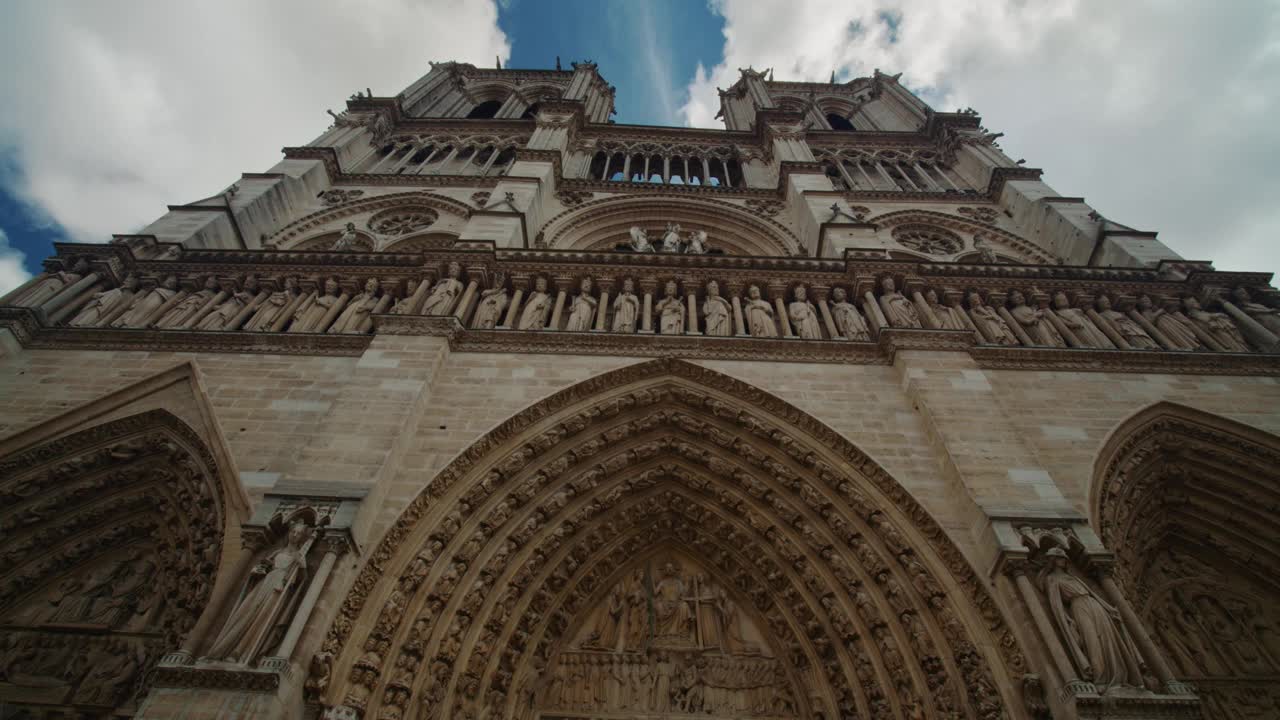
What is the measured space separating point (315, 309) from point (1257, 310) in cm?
1227

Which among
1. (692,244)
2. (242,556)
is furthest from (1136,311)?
(242,556)

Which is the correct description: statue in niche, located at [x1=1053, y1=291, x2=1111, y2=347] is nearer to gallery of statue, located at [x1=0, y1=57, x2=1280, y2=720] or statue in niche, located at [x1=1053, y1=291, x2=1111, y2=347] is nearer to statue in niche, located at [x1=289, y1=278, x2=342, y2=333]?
gallery of statue, located at [x1=0, y1=57, x2=1280, y2=720]

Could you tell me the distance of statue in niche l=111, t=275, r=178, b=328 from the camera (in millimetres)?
8016

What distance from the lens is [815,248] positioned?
1166 cm

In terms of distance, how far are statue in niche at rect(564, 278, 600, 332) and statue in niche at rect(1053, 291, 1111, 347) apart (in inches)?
239

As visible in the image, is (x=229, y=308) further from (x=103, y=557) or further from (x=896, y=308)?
(x=896, y=308)

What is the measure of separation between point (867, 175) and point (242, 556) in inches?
640

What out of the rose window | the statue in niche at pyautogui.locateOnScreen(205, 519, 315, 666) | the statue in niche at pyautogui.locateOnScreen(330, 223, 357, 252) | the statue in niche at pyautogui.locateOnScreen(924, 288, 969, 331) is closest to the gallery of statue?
the statue in niche at pyautogui.locateOnScreen(205, 519, 315, 666)

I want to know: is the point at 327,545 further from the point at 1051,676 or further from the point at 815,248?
the point at 815,248

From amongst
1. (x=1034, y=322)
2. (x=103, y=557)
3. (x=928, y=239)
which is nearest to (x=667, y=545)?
(x=1034, y=322)

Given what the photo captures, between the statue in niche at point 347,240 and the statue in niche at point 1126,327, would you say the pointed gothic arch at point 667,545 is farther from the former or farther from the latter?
the statue in niche at point 347,240

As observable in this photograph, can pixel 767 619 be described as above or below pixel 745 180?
below

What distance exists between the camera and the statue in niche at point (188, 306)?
319 inches

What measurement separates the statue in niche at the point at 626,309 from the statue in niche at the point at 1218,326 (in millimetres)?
7140
